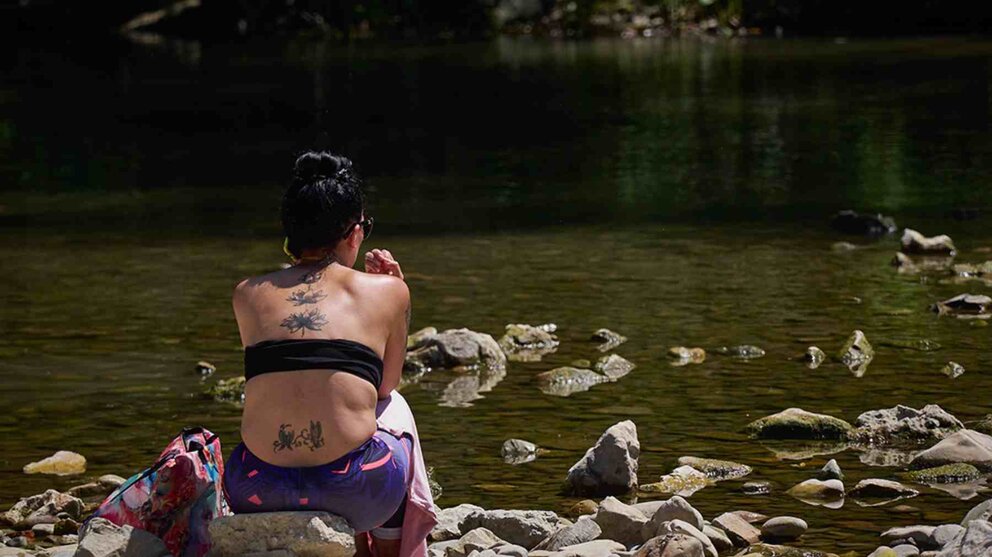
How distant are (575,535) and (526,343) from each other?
422cm

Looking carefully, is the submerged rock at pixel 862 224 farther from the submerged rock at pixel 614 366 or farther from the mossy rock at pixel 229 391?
the mossy rock at pixel 229 391

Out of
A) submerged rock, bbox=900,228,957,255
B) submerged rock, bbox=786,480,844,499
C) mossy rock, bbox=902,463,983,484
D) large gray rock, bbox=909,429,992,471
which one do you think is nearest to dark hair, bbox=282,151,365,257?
submerged rock, bbox=786,480,844,499

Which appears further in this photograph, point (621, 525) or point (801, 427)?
point (801, 427)

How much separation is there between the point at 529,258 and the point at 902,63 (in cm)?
1904

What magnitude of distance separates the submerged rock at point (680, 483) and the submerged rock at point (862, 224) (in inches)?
265

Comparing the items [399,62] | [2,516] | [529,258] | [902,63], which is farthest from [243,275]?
[399,62]

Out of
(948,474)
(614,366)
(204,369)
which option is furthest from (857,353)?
(204,369)

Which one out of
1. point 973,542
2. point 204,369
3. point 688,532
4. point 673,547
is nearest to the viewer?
point 973,542

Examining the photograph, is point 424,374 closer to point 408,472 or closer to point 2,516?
point 2,516

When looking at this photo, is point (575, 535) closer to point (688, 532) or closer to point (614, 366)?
point (688, 532)

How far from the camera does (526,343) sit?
10.1m

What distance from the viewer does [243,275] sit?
12.8 meters

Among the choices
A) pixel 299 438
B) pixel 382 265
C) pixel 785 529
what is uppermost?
pixel 382 265

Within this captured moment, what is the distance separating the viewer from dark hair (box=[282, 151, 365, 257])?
5.39 m
